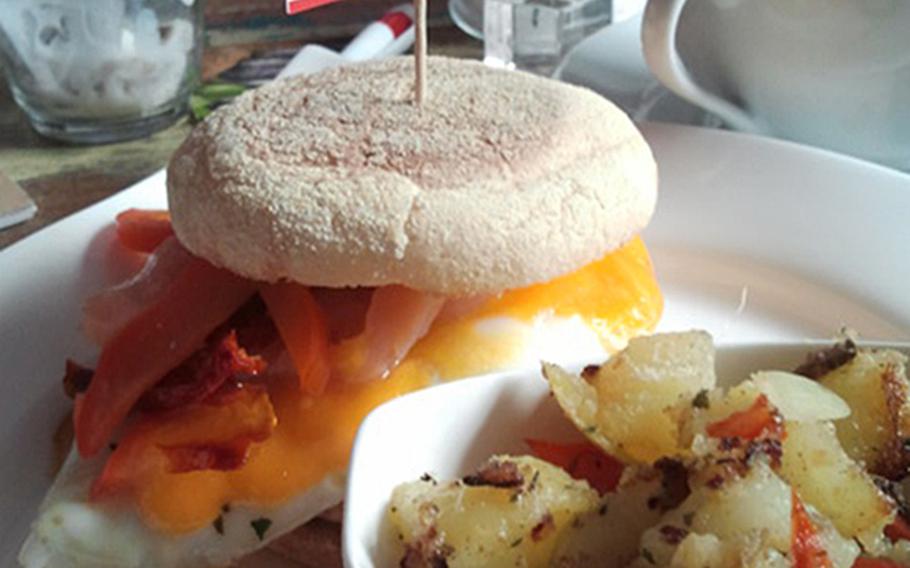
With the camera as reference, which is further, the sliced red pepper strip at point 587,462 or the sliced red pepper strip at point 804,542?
the sliced red pepper strip at point 587,462

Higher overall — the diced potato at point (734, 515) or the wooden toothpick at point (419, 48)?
the wooden toothpick at point (419, 48)

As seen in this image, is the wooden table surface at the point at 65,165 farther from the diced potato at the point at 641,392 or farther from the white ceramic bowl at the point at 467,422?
the diced potato at the point at 641,392

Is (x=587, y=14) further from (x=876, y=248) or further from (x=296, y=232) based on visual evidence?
(x=296, y=232)

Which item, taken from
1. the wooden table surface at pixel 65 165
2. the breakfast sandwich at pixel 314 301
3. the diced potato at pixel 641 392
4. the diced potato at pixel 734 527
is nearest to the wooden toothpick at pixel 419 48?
the breakfast sandwich at pixel 314 301

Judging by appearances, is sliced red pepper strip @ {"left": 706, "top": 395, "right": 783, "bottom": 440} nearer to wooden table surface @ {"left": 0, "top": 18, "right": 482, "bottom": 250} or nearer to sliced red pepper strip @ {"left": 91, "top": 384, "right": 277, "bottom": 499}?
sliced red pepper strip @ {"left": 91, "top": 384, "right": 277, "bottom": 499}

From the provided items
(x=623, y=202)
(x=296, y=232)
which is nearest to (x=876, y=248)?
(x=623, y=202)

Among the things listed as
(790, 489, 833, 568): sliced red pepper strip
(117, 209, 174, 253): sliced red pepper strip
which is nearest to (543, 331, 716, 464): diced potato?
(790, 489, 833, 568): sliced red pepper strip
